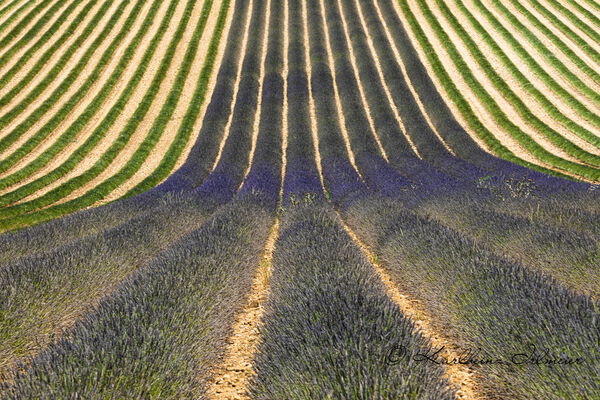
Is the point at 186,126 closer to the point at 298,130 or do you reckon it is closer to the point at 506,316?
the point at 298,130

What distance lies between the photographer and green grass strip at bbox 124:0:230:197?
1723 centimetres

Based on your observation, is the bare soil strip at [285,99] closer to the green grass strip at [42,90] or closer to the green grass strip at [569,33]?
the green grass strip at [42,90]

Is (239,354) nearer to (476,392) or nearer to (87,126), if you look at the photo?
(476,392)

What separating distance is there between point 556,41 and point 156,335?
30.9m

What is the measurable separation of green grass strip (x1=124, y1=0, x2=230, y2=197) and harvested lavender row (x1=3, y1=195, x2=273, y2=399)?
10.9 meters

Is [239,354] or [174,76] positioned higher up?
[174,76]

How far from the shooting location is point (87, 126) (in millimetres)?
21688

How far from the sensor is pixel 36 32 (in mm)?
28719

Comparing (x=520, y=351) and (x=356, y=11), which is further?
(x=356, y=11)

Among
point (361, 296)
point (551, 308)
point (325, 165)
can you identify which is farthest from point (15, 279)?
point (325, 165)

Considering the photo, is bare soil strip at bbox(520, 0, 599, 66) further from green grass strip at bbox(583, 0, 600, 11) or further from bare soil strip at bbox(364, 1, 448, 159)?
bare soil strip at bbox(364, 1, 448, 159)

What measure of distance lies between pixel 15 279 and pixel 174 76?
77.6 feet

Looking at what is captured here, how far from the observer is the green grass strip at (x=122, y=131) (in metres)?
15.0

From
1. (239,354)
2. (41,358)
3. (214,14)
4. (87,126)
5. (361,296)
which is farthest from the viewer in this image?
(214,14)
